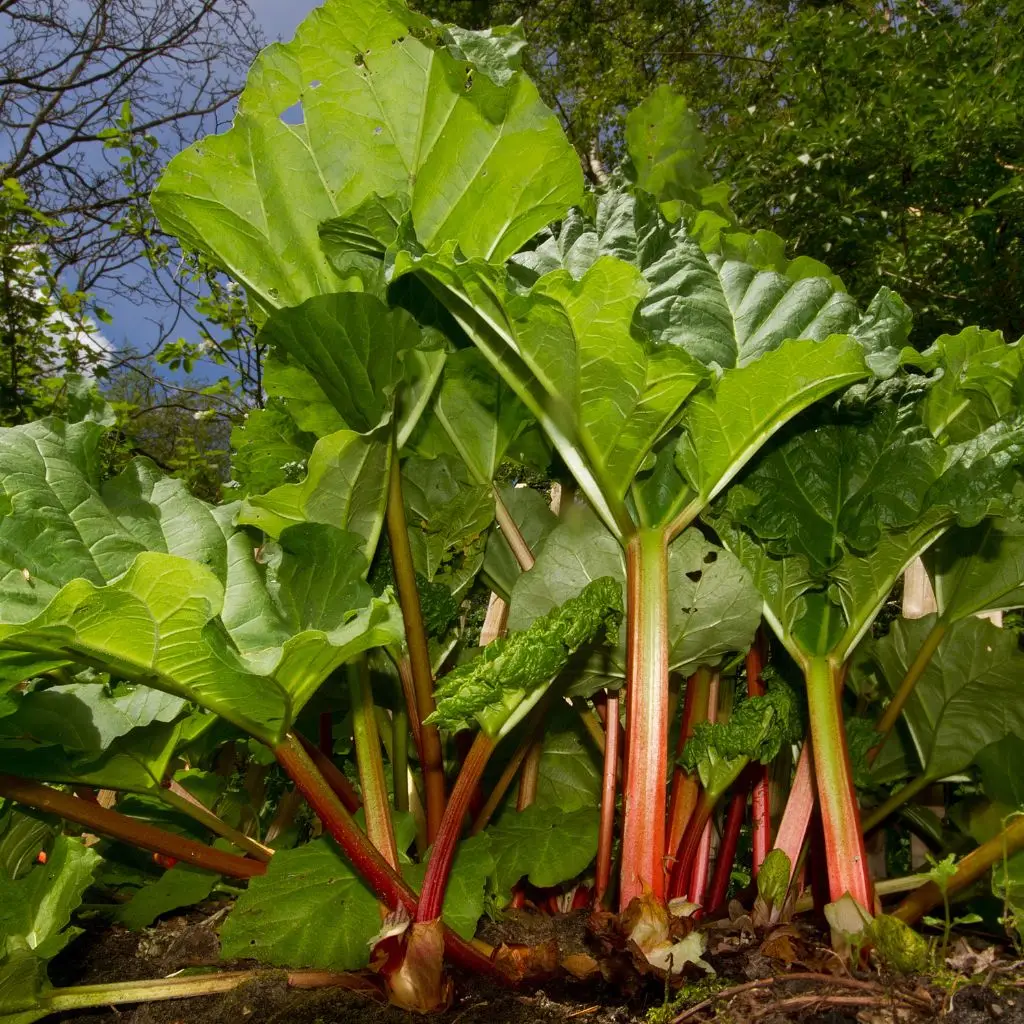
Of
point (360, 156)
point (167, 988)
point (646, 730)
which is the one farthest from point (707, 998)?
point (360, 156)

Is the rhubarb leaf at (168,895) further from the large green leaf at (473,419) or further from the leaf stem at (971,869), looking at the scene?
the leaf stem at (971,869)

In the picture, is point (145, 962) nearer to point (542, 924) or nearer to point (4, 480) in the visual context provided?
point (542, 924)

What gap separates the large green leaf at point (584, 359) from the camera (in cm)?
77

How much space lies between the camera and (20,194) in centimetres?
401

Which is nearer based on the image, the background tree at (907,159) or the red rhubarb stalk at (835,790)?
the red rhubarb stalk at (835,790)

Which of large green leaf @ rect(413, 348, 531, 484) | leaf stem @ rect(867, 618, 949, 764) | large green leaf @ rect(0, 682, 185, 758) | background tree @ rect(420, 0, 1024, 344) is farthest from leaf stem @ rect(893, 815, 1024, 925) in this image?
background tree @ rect(420, 0, 1024, 344)

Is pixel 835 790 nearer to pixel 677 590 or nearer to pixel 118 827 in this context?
pixel 677 590

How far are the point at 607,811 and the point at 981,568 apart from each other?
493 mm

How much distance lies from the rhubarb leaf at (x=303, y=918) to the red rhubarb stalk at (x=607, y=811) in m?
0.26

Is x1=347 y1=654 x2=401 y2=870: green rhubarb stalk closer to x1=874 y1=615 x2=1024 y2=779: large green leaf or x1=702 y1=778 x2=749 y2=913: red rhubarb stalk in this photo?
x1=702 y1=778 x2=749 y2=913: red rhubarb stalk

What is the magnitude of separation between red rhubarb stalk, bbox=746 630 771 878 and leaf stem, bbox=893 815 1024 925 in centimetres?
17

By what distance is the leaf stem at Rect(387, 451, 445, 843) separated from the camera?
0.91m

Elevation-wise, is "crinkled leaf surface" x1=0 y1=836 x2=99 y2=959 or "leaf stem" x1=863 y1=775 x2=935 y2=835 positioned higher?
"crinkled leaf surface" x1=0 y1=836 x2=99 y2=959

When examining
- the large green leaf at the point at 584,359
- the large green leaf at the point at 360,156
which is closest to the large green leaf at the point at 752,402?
the large green leaf at the point at 584,359
